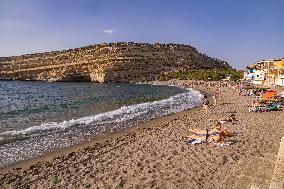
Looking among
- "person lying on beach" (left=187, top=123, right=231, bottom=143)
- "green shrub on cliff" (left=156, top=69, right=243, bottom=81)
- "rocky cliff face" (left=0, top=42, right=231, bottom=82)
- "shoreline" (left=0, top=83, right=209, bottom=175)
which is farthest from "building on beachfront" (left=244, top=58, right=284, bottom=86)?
"rocky cliff face" (left=0, top=42, right=231, bottom=82)

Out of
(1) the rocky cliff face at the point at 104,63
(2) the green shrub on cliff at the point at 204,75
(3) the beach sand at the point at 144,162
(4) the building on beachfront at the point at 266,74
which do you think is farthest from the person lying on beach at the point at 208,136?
(1) the rocky cliff face at the point at 104,63

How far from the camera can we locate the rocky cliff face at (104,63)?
109 meters

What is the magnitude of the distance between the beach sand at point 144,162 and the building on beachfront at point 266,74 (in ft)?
112

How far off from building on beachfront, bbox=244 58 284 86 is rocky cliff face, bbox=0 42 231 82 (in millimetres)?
53088

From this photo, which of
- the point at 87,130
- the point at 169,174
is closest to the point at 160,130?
the point at 87,130

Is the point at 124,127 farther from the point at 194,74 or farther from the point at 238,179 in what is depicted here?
the point at 194,74

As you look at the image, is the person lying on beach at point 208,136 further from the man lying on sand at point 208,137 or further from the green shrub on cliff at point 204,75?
the green shrub on cliff at point 204,75

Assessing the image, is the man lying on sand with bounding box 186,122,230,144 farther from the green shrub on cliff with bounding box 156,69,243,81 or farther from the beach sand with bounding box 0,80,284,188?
the green shrub on cliff with bounding box 156,69,243,81

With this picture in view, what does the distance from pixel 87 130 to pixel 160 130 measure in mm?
3889

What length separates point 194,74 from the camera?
→ 99062mm

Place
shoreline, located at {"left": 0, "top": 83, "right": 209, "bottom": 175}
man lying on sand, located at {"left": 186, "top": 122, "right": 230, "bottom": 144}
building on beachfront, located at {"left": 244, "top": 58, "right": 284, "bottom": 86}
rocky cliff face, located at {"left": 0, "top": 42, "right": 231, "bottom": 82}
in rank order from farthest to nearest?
rocky cliff face, located at {"left": 0, "top": 42, "right": 231, "bottom": 82}
building on beachfront, located at {"left": 244, "top": 58, "right": 284, "bottom": 86}
man lying on sand, located at {"left": 186, "top": 122, "right": 230, "bottom": 144}
shoreline, located at {"left": 0, "top": 83, "right": 209, "bottom": 175}

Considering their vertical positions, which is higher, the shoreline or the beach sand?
the beach sand

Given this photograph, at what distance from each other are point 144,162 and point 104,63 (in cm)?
10338

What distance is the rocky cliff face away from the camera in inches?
4289
